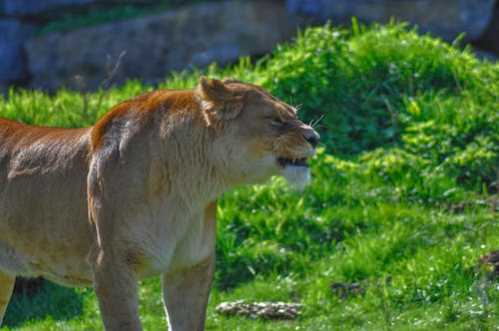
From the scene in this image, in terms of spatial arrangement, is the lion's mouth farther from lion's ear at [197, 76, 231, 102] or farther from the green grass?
the green grass

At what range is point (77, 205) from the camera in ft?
21.3

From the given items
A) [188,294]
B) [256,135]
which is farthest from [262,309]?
[256,135]

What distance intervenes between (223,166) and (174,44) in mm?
8156

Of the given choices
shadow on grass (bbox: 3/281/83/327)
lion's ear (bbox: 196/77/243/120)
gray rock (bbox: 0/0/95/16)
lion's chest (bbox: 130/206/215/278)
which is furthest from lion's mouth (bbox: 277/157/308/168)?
gray rock (bbox: 0/0/95/16)

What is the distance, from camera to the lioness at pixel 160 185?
240 inches

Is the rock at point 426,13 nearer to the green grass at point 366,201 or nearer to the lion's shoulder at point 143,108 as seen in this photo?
the green grass at point 366,201

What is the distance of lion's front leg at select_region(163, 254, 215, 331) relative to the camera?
6.37 m

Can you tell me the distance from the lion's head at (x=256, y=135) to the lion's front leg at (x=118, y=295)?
723 millimetres

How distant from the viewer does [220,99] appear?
20.2 feet

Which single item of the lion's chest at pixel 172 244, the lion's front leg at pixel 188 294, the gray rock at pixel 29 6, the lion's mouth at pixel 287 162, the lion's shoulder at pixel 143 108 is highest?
the lion's shoulder at pixel 143 108

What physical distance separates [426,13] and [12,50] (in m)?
4.93

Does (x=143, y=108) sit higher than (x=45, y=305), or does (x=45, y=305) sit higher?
(x=143, y=108)

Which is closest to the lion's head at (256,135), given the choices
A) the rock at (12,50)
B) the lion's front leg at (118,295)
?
the lion's front leg at (118,295)

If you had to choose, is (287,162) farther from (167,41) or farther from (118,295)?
(167,41)
